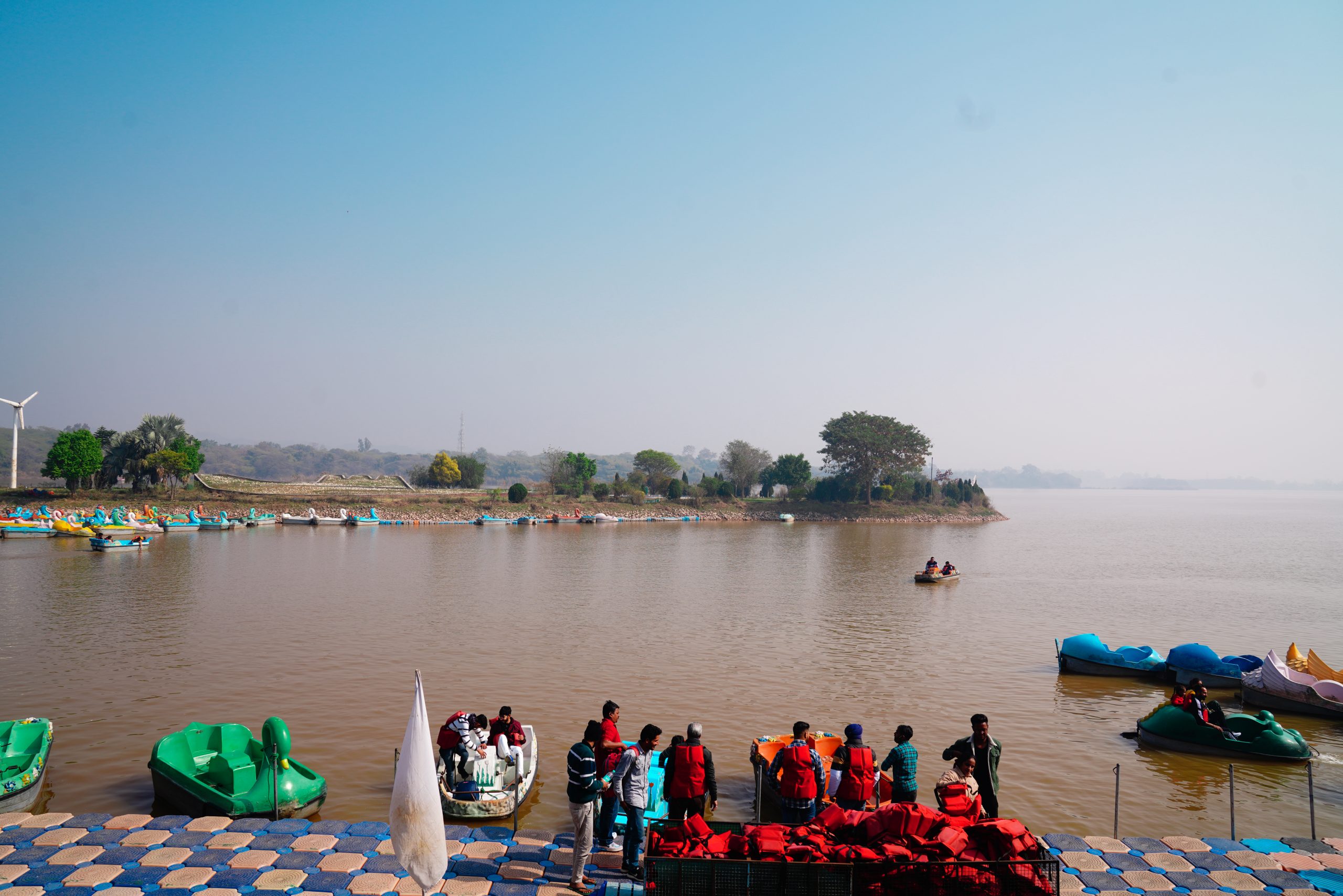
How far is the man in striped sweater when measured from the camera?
8.53 m

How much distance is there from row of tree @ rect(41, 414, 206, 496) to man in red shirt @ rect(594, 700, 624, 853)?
90317mm

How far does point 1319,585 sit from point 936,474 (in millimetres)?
93489

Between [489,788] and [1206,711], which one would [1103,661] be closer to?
[1206,711]

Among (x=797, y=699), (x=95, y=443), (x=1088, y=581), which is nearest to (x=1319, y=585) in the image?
(x=1088, y=581)

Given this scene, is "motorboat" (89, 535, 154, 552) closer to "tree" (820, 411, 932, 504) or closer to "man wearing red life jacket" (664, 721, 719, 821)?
"man wearing red life jacket" (664, 721, 719, 821)

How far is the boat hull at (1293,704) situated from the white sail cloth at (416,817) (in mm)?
21181

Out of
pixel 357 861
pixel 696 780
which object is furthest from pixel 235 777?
pixel 696 780

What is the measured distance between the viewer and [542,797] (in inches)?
505

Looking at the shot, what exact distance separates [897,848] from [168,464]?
94871mm

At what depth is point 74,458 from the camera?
80812mm

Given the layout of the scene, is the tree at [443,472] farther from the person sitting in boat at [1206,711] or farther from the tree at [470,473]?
the person sitting in boat at [1206,711]

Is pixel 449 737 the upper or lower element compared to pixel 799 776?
lower

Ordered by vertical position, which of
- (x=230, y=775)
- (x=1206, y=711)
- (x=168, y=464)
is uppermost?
(x=168, y=464)

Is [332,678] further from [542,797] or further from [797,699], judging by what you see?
[797,699]
